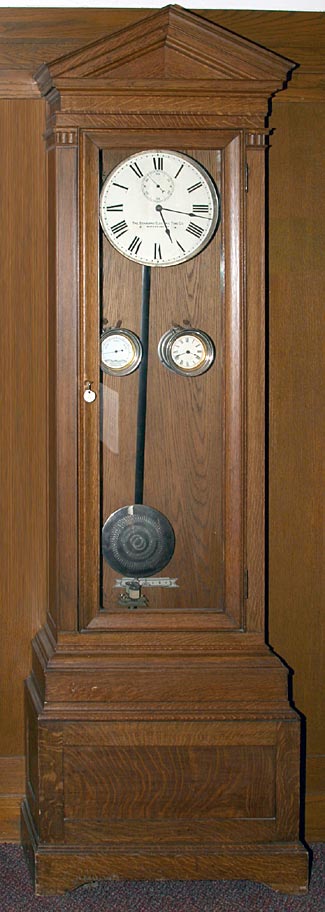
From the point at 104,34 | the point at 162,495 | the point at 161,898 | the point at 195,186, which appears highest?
the point at 104,34

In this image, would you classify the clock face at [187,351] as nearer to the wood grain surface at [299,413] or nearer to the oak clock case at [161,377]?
the oak clock case at [161,377]

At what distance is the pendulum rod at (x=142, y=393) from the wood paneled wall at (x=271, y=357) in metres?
0.30

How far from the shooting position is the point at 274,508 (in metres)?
2.63

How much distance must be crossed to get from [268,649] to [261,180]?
1.03m

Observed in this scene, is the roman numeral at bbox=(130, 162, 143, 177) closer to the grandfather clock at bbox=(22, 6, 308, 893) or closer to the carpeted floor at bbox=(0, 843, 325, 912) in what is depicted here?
the grandfather clock at bbox=(22, 6, 308, 893)

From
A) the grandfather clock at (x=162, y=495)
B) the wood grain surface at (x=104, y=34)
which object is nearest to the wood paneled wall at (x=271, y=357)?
the wood grain surface at (x=104, y=34)

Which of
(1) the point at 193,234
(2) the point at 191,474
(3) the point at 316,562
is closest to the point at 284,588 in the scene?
(3) the point at 316,562

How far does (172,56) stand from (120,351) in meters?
0.63

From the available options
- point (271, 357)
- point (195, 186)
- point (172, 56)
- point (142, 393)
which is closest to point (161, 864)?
point (142, 393)

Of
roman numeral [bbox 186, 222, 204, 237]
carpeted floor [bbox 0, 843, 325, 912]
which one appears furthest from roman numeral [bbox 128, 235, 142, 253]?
carpeted floor [bbox 0, 843, 325, 912]

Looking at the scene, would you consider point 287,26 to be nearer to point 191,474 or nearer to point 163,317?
point 163,317

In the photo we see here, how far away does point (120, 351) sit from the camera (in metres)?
2.36

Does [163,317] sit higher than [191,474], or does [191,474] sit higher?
[163,317]

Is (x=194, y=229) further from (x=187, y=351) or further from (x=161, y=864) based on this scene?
(x=161, y=864)
